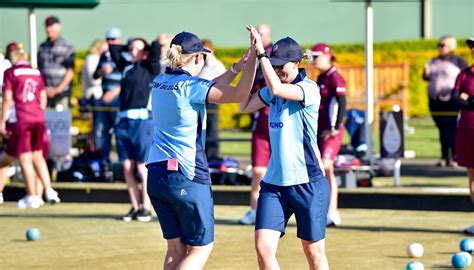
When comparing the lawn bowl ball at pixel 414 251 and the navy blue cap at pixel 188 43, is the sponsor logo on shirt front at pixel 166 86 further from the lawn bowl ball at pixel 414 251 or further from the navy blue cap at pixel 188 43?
the lawn bowl ball at pixel 414 251

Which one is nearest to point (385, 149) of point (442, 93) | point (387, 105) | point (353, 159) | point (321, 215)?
point (353, 159)

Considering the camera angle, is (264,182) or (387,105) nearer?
(264,182)

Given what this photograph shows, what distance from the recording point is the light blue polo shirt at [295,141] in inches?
316

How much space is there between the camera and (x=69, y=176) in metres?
15.9

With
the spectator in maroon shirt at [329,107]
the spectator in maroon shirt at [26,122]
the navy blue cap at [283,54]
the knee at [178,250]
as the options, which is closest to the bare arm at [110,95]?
the spectator in maroon shirt at [26,122]

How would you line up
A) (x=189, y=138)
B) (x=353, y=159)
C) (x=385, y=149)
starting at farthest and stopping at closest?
(x=385, y=149) < (x=353, y=159) < (x=189, y=138)

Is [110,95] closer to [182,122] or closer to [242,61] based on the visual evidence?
[242,61]

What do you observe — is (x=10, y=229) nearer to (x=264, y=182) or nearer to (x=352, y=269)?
(x=352, y=269)

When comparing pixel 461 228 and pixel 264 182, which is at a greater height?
pixel 264 182

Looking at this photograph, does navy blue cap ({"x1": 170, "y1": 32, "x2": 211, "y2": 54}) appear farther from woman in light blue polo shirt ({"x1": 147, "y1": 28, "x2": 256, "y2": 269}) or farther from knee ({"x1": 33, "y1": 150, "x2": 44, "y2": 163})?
knee ({"x1": 33, "y1": 150, "x2": 44, "y2": 163})

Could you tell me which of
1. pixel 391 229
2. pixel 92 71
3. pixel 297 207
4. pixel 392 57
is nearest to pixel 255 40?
pixel 297 207

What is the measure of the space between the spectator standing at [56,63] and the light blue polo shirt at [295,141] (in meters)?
9.51

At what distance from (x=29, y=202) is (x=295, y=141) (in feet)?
23.0

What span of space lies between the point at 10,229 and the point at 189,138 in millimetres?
5281
